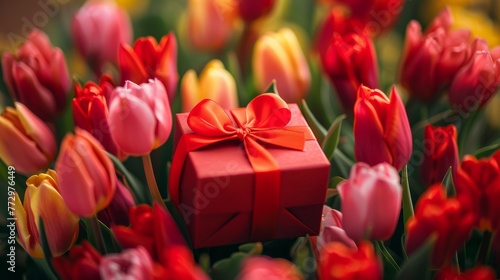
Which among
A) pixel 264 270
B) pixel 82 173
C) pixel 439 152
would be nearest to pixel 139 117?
pixel 82 173

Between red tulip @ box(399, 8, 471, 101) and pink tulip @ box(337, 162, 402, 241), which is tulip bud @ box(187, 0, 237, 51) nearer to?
red tulip @ box(399, 8, 471, 101)

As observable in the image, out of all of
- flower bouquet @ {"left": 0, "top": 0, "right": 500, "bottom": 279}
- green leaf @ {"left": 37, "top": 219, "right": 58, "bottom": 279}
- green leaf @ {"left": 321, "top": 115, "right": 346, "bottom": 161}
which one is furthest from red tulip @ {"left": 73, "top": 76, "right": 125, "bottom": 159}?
green leaf @ {"left": 321, "top": 115, "right": 346, "bottom": 161}

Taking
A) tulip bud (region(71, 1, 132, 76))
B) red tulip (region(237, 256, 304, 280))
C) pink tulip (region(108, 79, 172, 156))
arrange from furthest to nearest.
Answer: tulip bud (region(71, 1, 132, 76)), pink tulip (region(108, 79, 172, 156)), red tulip (region(237, 256, 304, 280))

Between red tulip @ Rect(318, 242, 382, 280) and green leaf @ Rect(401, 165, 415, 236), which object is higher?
red tulip @ Rect(318, 242, 382, 280)

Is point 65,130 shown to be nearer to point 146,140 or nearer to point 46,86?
point 46,86

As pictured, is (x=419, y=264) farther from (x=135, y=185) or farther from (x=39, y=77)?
(x=39, y=77)

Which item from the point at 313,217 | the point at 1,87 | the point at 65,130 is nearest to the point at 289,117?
the point at 313,217
